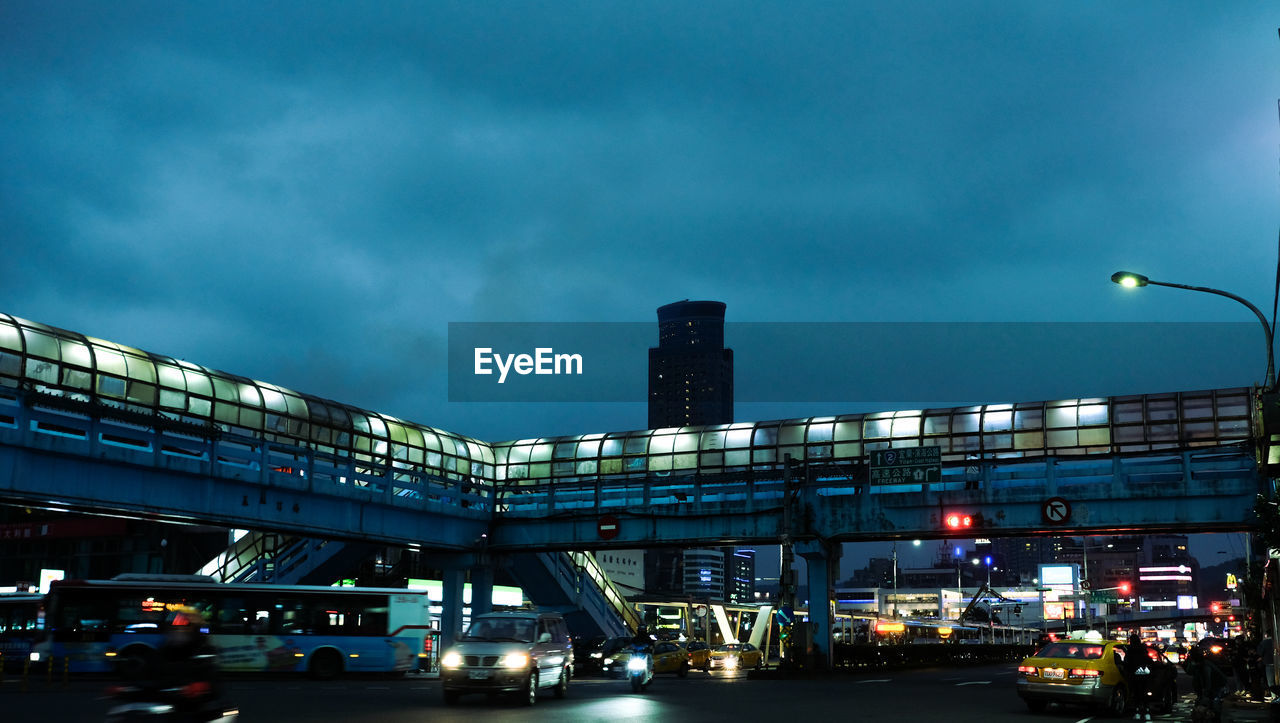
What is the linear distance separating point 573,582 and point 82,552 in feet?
112

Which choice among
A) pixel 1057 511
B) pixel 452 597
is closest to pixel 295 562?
pixel 452 597

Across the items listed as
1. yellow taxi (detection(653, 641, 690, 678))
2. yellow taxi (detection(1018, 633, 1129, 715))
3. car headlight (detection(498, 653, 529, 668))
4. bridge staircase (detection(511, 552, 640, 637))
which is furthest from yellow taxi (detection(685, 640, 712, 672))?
car headlight (detection(498, 653, 529, 668))

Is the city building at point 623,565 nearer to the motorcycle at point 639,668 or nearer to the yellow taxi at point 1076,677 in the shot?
the motorcycle at point 639,668

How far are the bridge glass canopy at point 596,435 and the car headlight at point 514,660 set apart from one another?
52.9 feet

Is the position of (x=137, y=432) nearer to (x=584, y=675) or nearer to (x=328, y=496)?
(x=328, y=496)

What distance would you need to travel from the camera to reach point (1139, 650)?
2550 centimetres

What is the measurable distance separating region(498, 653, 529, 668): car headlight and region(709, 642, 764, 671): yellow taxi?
95.2 ft

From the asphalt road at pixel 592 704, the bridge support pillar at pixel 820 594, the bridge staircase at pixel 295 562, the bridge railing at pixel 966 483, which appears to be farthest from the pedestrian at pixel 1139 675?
the bridge staircase at pixel 295 562

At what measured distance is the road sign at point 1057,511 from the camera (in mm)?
39094

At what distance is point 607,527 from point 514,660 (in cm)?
2214

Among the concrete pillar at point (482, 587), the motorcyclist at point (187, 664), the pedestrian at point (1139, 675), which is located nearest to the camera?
the motorcyclist at point (187, 664)

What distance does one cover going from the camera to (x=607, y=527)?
45.1 metres

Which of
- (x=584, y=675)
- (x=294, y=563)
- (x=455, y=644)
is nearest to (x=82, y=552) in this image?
(x=294, y=563)

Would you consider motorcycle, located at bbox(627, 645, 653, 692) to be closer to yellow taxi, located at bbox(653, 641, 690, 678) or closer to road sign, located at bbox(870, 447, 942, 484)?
road sign, located at bbox(870, 447, 942, 484)
